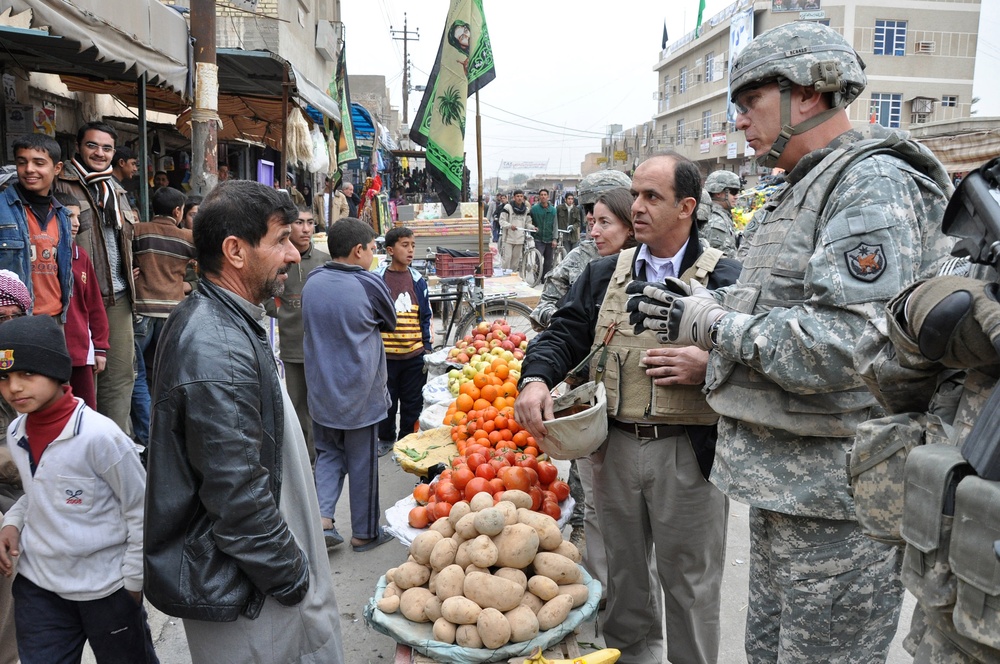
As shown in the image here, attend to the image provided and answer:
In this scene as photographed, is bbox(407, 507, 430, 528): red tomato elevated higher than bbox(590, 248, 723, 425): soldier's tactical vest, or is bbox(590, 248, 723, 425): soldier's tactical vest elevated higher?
bbox(590, 248, 723, 425): soldier's tactical vest

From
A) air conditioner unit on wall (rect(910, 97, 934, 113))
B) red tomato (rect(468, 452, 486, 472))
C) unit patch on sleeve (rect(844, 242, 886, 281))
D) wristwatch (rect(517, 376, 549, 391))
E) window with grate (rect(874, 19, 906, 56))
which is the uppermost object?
window with grate (rect(874, 19, 906, 56))

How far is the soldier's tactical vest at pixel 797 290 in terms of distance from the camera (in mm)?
2078

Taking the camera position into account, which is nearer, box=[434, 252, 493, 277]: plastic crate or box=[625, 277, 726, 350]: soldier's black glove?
box=[625, 277, 726, 350]: soldier's black glove

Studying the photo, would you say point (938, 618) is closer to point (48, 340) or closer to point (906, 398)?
point (906, 398)

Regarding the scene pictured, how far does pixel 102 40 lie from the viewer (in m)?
4.55

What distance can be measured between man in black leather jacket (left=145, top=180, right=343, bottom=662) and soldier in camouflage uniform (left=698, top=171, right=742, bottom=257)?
4.42 metres

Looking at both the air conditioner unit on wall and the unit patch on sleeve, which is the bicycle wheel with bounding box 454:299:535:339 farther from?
the air conditioner unit on wall

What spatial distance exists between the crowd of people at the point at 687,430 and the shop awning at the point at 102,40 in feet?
6.08

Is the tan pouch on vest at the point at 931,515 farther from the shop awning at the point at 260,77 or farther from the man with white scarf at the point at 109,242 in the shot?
the shop awning at the point at 260,77

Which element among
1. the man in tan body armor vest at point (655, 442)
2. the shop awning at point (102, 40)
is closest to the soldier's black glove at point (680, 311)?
the man in tan body armor vest at point (655, 442)

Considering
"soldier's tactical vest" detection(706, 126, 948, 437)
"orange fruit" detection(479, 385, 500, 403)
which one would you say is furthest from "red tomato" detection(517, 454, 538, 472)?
"soldier's tactical vest" detection(706, 126, 948, 437)

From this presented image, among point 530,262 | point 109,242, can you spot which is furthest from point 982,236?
point 530,262

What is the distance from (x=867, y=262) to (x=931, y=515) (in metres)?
0.78

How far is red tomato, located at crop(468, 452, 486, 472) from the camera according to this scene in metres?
3.77
